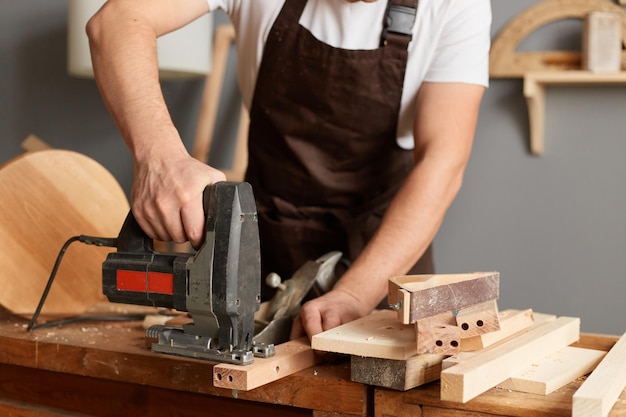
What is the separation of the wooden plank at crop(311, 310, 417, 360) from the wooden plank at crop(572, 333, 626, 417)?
0.23m

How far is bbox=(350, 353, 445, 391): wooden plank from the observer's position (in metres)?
Answer: 1.11

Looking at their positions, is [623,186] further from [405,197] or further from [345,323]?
[345,323]

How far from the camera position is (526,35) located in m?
3.03

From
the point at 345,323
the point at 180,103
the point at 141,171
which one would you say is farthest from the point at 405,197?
the point at 180,103

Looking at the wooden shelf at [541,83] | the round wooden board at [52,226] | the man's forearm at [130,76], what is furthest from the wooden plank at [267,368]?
the wooden shelf at [541,83]

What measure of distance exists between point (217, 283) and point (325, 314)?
28 cm

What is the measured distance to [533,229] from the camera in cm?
309

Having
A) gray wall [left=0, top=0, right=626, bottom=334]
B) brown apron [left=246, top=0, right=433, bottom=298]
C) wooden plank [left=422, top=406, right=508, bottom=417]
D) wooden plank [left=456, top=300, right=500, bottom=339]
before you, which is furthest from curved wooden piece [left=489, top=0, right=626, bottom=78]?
wooden plank [left=422, top=406, right=508, bottom=417]

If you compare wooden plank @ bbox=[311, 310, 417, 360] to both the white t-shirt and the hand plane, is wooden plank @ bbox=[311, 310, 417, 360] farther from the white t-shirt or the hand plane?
the white t-shirt

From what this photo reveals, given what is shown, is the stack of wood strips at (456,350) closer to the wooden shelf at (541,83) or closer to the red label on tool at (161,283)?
the red label on tool at (161,283)

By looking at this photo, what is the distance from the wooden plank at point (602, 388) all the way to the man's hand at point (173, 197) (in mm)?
582

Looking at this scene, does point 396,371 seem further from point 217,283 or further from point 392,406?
point 217,283

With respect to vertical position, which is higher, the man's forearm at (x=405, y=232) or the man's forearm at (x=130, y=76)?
the man's forearm at (x=130, y=76)

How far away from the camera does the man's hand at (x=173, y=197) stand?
1.19 m
